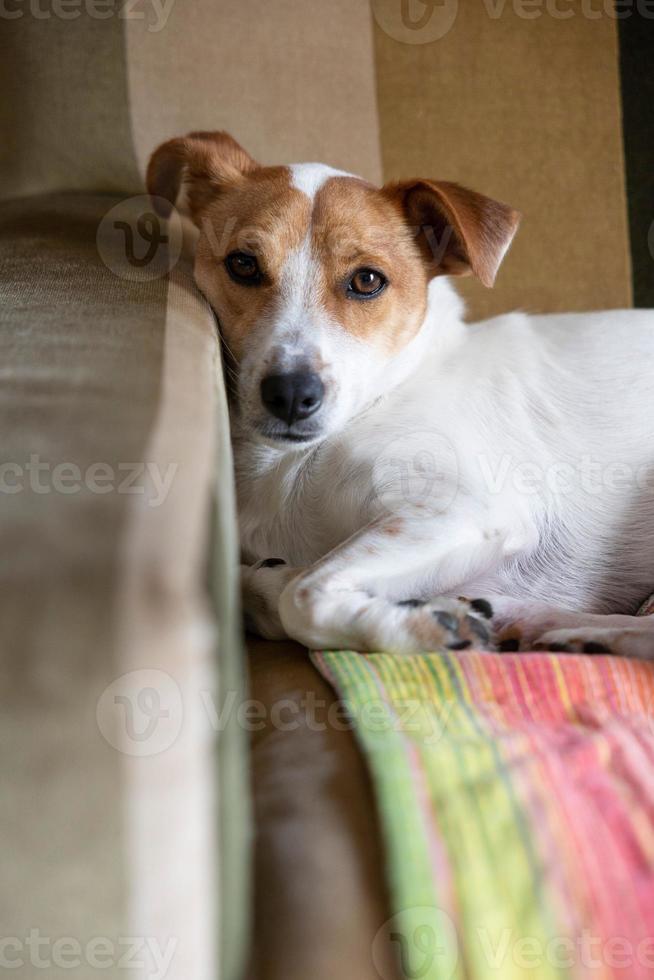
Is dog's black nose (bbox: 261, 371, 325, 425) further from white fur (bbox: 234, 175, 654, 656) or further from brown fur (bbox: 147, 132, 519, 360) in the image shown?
brown fur (bbox: 147, 132, 519, 360)

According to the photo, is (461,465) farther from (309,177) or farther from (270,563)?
(309,177)

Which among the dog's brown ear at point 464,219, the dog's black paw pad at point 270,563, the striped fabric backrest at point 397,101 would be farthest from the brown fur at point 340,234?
the dog's black paw pad at point 270,563

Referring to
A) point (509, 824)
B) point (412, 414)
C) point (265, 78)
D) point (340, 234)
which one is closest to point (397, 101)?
point (265, 78)

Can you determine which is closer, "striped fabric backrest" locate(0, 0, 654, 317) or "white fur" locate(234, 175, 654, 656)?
"white fur" locate(234, 175, 654, 656)

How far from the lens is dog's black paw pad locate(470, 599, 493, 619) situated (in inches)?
49.7

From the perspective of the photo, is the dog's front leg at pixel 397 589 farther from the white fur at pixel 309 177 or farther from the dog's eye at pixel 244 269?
the white fur at pixel 309 177

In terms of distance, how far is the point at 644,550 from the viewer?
5.08 feet

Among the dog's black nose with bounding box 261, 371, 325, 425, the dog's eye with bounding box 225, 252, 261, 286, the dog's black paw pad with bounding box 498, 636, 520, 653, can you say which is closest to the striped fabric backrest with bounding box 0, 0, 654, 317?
the dog's eye with bounding box 225, 252, 261, 286

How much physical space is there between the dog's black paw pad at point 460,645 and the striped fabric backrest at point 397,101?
3.56ft

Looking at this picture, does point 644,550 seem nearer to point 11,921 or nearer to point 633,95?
point 633,95

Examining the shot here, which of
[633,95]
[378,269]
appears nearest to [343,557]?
[378,269]

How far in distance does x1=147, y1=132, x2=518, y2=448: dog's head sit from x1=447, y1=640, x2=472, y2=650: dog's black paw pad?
44 centimetres

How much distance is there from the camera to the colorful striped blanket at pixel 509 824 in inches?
28.4

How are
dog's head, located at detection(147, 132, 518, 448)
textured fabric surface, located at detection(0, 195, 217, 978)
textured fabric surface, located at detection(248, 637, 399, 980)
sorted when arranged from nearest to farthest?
textured fabric surface, located at detection(0, 195, 217, 978), textured fabric surface, located at detection(248, 637, 399, 980), dog's head, located at detection(147, 132, 518, 448)
